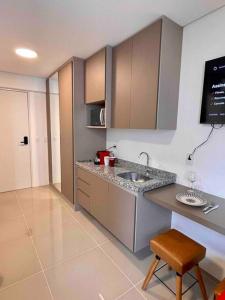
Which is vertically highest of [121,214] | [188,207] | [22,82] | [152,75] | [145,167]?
[22,82]

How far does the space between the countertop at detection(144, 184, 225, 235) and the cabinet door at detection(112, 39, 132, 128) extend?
860mm

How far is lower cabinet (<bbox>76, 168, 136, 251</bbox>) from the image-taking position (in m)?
1.87

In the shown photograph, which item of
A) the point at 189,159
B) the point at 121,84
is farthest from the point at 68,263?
the point at 121,84

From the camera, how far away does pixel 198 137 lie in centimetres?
176

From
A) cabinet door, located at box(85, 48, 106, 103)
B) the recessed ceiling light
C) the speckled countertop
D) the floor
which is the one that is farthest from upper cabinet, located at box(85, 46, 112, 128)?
the floor

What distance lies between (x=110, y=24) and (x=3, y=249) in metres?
2.67

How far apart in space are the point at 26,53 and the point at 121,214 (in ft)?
8.11

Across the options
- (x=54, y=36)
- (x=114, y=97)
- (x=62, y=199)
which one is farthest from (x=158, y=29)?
(x=62, y=199)

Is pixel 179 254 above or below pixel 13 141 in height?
below

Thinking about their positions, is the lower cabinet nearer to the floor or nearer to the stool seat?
the floor

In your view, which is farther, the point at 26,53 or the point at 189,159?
the point at 26,53

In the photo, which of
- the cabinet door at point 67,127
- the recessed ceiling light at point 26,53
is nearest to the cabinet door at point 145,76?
the cabinet door at point 67,127

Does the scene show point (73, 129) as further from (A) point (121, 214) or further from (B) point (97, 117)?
(A) point (121, 214)

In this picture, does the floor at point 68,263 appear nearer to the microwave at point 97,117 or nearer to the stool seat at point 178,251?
the stool seat at point 178,251
